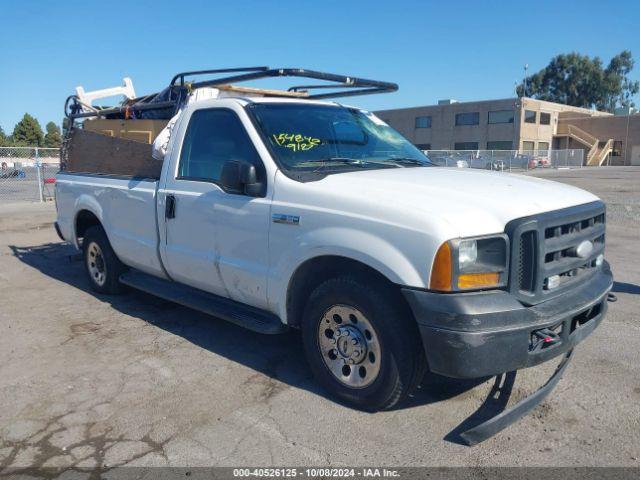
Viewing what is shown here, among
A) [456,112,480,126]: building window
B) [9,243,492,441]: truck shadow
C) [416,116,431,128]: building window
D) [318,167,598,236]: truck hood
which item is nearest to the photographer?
[318,167,598,236]: truck hood

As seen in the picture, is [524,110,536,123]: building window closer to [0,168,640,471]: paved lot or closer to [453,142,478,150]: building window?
[453,142,478,150]: building window

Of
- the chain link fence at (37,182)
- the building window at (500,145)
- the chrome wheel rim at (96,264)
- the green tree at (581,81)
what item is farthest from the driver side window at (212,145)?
the green tree at (581,81)

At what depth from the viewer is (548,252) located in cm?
318

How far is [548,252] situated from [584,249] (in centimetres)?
49

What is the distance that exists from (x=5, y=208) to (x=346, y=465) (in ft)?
53.3

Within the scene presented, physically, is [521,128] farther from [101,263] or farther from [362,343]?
[362,343]

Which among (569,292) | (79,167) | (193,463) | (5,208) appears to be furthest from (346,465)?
(5,208)

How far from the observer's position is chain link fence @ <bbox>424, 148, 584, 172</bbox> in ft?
122

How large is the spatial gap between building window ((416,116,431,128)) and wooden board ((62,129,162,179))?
54.9 metres

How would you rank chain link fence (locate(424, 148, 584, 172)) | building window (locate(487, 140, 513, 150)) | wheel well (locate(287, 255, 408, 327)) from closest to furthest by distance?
wheel well (locate(287, 255, 408, 327)) → chain link fence (locate(424, 148, 584, 172)) → building window (locate(487, 140, 513, 150))

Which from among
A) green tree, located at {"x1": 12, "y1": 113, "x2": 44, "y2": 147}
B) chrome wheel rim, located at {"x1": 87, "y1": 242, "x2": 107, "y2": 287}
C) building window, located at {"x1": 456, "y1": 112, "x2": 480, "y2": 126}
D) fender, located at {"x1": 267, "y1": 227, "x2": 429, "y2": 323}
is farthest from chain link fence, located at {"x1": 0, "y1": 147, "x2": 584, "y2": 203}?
green tree, located at {"x1": 12, "y1": 113, "x2": 44, "y2": 147}

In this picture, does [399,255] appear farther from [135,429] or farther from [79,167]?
[79,167]

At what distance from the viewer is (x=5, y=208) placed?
16062 mm

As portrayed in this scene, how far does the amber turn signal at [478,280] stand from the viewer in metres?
2.98
